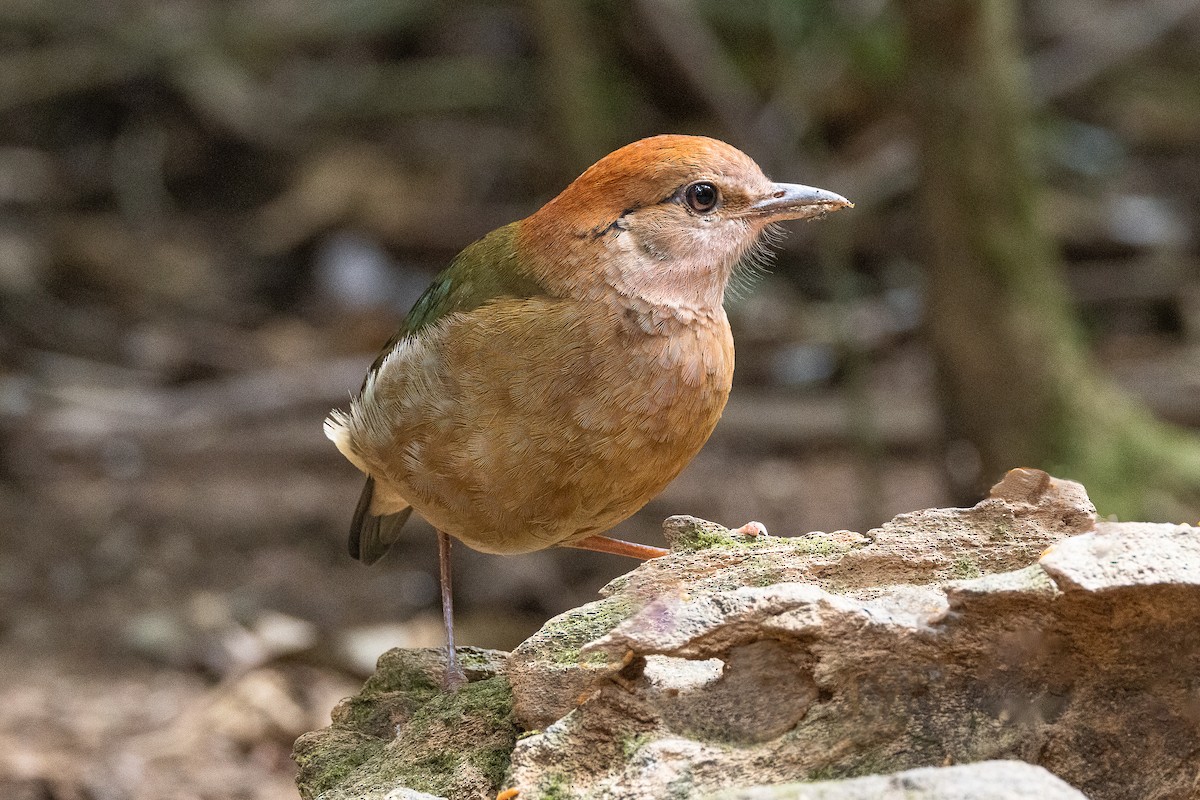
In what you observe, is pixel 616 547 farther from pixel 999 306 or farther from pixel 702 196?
pixel 999 306

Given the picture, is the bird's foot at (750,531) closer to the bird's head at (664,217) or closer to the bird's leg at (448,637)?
the bird's head at (664,217)

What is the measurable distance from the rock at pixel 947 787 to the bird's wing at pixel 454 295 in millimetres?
1670

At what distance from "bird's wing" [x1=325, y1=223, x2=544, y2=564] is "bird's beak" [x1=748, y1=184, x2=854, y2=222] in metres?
0.63

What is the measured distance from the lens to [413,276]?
31.0ft

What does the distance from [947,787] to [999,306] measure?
4328mm

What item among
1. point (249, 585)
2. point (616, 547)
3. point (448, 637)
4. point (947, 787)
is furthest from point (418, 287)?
point (947, 787)

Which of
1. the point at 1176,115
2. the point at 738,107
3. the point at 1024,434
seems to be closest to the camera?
the point at 1024,434

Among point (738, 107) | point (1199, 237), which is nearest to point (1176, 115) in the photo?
point (1199, 237)

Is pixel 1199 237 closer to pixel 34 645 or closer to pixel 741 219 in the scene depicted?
pixel 741 219

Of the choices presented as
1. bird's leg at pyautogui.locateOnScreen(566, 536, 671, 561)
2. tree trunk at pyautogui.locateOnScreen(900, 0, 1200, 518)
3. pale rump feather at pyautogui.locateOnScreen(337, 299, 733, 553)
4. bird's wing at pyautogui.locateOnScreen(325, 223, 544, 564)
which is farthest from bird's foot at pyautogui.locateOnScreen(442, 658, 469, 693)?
tree trunk at pyautogui.locateOnScreen(900, 0, 1200, 518)

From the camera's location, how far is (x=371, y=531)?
4520mm

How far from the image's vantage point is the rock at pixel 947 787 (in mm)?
2027

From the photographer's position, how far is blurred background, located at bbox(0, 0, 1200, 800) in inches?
236

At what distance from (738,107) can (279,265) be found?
3429 mm
